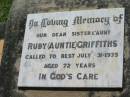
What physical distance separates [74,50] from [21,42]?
0.93 meters

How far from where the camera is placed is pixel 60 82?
6.09 metres

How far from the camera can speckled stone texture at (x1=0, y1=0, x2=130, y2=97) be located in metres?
5.94

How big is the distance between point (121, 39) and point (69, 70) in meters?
0.85

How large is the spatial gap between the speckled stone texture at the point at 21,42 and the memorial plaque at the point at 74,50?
0.30 ft

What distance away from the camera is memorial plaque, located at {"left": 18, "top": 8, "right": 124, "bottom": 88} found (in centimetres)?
597

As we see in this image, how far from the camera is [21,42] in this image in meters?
6.70

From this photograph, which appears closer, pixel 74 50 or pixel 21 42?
pixel 74 50

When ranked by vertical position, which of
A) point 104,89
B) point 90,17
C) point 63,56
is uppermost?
point 90,17

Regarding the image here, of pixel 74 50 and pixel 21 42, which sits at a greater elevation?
pixel 21 42

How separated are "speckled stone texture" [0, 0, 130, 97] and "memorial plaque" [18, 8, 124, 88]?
9cm

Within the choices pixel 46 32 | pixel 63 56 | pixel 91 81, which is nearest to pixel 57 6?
pixel 46 32

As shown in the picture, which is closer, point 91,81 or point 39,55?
point 91,81

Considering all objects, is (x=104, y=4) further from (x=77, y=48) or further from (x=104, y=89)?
(x=104, y=89)

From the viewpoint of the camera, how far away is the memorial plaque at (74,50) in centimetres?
597
